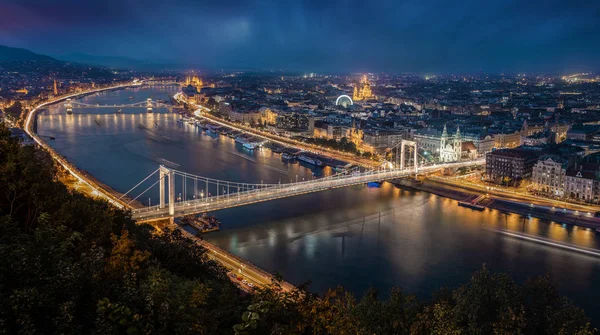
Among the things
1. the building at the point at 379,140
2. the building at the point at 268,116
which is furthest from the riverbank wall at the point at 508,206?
the building at the point at 268,116

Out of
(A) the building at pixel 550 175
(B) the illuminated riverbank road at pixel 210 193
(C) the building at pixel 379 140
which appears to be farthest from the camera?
(C) the building at pixel 379 140

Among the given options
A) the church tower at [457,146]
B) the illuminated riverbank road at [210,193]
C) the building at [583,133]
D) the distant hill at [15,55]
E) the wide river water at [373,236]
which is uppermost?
the distant hill at [15,55]

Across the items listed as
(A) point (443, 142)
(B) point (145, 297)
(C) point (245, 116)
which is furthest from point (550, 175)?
(C) point (245, 116)

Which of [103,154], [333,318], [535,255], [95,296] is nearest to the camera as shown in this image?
[95,296]

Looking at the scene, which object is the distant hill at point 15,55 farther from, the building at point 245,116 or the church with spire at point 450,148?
the church with spire at point 450,148

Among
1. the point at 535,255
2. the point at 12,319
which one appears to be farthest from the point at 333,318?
the point at 535,255

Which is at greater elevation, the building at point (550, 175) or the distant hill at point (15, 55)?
the distant hill at point (15, 55)

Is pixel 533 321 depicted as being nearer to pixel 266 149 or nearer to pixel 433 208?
pixel 433 208
